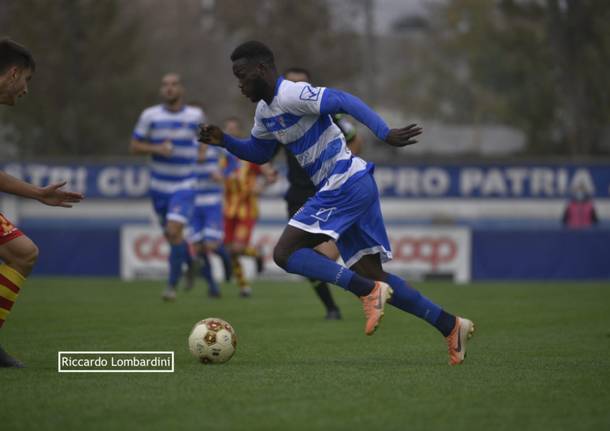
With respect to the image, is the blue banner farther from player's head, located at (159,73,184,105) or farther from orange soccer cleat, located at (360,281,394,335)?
orange soccer cleat, located at (360,281,394,335)

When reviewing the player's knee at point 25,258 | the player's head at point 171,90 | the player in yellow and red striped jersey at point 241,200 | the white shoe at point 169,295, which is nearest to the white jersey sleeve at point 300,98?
the player's knee at point 25,258

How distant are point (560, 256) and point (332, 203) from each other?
598 inches

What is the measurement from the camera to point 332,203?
316 inches

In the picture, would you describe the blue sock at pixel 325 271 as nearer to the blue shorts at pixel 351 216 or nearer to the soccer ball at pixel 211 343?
the blue shorts at pixel 351 216

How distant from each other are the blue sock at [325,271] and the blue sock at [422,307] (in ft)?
1.33

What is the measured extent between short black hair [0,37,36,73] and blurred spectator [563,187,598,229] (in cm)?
1787

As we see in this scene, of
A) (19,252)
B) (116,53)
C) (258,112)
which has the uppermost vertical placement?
(116,53)

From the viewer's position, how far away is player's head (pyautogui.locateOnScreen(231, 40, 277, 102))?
26.4ft

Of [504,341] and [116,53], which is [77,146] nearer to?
[116,53]

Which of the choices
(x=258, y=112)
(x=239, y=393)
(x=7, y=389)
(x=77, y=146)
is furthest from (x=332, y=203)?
(x=77, y=146)

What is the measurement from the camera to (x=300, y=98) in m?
7.89

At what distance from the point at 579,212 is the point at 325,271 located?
1739 cm

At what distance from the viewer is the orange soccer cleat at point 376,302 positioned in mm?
7504

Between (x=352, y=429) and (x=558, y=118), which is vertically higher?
(x=558, y=118)
